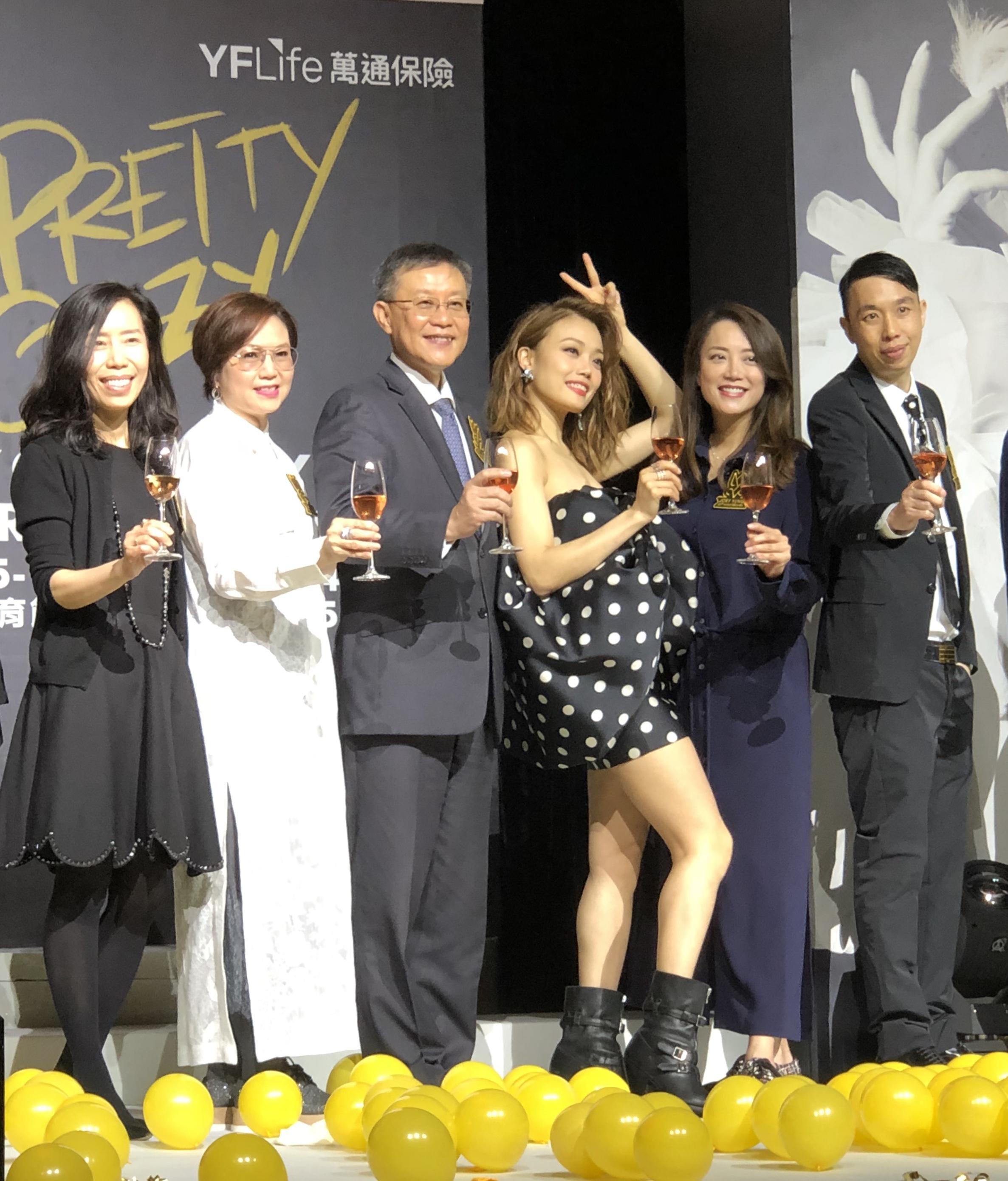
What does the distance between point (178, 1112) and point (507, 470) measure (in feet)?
4.73

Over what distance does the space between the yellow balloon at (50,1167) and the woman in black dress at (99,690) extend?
99 centimetres

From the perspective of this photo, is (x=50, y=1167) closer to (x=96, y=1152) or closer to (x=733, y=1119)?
(x=96, y=1152)

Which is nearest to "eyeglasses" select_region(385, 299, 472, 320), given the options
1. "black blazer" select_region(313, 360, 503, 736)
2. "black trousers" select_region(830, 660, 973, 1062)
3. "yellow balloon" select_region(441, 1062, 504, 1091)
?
"black blazer" select_region(313, 360, 503, 736)

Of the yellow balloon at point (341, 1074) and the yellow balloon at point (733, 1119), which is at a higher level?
the yellow balloon at point (733, 1119)

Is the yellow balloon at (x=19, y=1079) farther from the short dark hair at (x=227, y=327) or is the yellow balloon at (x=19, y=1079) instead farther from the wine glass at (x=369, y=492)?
the short dark hair at (x=227, y=327)

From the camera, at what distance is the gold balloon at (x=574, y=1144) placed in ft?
10.3

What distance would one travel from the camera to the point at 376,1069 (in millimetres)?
3596

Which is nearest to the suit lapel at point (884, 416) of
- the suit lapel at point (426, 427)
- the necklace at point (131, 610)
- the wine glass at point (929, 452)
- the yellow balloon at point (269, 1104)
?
the wine glass at point (929, 452)

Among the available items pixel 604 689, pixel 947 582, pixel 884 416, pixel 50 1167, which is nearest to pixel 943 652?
pixel 947 582

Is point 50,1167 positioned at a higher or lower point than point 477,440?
lower

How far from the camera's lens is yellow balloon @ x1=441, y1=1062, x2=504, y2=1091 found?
3.54 metres

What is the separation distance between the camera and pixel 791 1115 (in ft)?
10.3

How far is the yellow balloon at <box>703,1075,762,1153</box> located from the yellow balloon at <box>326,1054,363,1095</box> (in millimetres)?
681

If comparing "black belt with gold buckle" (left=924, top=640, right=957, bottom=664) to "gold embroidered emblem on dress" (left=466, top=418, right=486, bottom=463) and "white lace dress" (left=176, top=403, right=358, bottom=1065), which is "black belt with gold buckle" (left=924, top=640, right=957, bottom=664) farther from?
"white lace dress" (left=176, top=403, right=358, bottom=1065)
